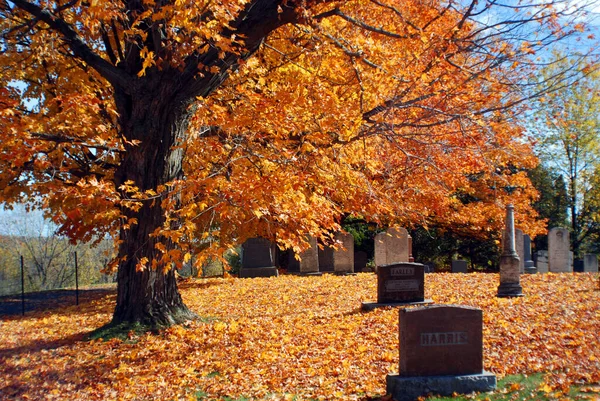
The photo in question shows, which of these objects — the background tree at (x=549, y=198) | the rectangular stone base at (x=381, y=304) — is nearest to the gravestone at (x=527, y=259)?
the rectangular stone base at (x=381, y=304)

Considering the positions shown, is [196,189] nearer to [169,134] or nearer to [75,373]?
[169,134]

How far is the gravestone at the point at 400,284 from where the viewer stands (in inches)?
473

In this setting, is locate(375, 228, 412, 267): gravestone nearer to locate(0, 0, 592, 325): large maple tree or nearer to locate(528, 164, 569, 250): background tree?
locate(0, 0, 592, 325): large maple tree

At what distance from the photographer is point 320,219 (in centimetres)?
1184

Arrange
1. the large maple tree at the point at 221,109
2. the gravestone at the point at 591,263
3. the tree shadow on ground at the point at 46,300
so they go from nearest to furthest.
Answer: the large maple tree at the point at 221,109
the tree shadow on ground at the point at 46,300
the gravestone at the point at 591,263

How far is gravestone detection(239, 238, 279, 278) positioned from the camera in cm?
1994

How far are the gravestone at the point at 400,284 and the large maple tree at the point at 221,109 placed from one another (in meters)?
1.68

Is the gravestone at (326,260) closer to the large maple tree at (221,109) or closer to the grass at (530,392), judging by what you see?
the large maple tree at (221,109)

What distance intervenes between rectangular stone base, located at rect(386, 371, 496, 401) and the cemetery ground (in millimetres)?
184

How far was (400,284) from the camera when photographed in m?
12.1

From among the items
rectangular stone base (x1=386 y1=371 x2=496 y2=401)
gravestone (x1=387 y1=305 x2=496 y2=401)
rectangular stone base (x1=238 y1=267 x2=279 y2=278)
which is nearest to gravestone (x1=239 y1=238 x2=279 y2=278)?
rectangular stone base (x1=238 y1=267 x2=279 y2=278)

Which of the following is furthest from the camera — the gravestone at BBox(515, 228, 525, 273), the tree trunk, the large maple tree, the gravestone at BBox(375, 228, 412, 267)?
the gravestone at BBox(515, 228, 525, 273)

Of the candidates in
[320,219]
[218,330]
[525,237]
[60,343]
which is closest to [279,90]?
[320,219]

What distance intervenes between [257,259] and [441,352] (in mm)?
14077
